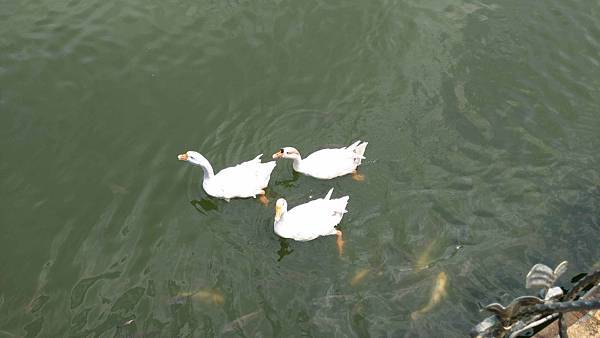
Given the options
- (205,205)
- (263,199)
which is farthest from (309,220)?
(205,205)

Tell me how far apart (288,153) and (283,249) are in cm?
140

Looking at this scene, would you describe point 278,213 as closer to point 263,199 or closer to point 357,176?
point 263,199

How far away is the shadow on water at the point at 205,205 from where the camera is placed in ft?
27.3

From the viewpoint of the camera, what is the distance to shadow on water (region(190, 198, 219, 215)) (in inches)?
328

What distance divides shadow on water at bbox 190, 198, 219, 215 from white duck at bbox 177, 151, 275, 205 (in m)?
0.20

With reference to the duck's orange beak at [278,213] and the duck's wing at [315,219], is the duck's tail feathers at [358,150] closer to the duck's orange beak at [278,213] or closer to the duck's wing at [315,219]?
the duck's wing at [315,219]

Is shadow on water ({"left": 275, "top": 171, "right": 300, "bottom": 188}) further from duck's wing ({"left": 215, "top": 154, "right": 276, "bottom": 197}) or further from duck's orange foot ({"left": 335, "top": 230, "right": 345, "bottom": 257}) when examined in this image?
duck's orange foot ({"left": 335, "top": 230, "right": 345, "bottom": 257})

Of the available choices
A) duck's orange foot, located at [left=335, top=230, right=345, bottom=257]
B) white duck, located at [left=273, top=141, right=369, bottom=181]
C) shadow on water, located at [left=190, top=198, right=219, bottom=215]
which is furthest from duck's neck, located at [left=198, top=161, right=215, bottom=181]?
duck's orange foot, located at [left=335, top=230, right=345, bottom=257]

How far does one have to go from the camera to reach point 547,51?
1022 cm

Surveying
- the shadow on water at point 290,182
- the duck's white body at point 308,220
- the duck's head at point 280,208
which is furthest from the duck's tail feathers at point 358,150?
the duck's head at point 280,208

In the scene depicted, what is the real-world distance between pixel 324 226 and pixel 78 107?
469cm

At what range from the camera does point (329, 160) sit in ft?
27.4

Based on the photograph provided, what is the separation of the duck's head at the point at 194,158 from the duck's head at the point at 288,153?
1016 millimetres

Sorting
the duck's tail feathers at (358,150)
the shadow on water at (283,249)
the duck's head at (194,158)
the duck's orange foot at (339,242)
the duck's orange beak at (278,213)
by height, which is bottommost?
the shadow on water at (283,249)
